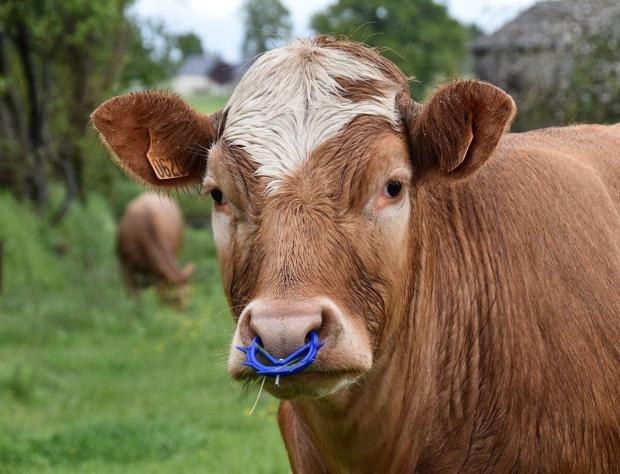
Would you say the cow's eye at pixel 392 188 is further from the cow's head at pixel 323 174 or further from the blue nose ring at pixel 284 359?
the blue nose ring at pixel 284 359

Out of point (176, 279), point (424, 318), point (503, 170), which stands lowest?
point (176, 279)

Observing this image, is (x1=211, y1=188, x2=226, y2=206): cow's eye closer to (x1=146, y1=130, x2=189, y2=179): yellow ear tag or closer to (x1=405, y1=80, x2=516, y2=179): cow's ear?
(x1=146, y1=130, x2=189, y2=179): yellow ear tag

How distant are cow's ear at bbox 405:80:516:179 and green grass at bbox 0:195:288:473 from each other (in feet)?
→ 3.57

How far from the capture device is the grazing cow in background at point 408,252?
332 centimetres

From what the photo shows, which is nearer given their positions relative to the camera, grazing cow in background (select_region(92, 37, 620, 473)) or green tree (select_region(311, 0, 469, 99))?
grazing cow in background (select_region(92, 37, 620, 473))

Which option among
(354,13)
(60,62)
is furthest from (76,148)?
(354,13)

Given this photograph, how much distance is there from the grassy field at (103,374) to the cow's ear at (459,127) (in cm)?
113

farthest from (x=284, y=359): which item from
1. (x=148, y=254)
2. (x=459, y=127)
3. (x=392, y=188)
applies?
(x=148, y=254)

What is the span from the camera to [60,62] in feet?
66.6

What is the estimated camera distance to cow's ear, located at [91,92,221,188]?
3895mm

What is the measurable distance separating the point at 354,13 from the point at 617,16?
34945 mm

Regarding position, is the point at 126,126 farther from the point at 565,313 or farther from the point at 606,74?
the point at 606,74

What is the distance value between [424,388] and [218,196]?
1.11 meters

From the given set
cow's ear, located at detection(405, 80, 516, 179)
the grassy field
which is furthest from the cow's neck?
the grassy field
